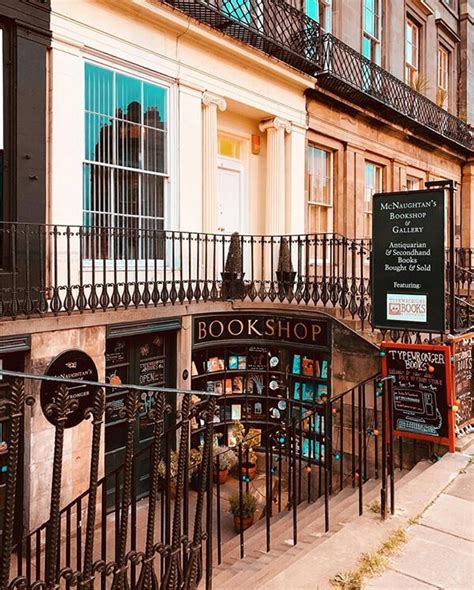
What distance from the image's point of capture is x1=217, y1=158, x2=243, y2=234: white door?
1008cm

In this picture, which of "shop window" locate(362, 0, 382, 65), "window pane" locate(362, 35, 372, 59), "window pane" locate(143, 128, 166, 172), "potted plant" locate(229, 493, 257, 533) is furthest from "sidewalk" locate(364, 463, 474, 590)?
"shop window" locate(362, 0, 382, 65)

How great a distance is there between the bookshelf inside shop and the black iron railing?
5.43 meters

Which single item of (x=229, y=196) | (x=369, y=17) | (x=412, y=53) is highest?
(x=412, y=53)

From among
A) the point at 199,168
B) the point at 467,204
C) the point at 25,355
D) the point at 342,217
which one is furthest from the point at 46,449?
the point at 467,204

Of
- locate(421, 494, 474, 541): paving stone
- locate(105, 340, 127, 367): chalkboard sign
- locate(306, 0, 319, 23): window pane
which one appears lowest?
locate(421, 494, 474, 541): paving stone

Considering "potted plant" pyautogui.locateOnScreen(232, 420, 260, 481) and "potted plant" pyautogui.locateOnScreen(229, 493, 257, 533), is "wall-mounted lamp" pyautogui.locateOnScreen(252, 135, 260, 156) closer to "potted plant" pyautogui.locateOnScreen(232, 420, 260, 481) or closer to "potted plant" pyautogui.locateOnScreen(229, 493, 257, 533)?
"potted plant" pyautogui.locateOnScreen(232, 420, 260, 481)

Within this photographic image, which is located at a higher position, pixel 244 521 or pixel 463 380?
pixel 463 380

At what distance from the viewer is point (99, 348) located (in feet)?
20.9

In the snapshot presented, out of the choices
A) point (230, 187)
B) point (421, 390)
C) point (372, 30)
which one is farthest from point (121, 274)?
point (372, 30)

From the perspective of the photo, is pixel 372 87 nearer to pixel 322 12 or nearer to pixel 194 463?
pixel 322 12

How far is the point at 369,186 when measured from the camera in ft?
44.1

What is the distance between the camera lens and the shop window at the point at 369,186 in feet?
43.0

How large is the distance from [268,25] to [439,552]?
363 inches

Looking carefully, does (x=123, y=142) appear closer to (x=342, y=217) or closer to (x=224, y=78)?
(x=224, y=78)
